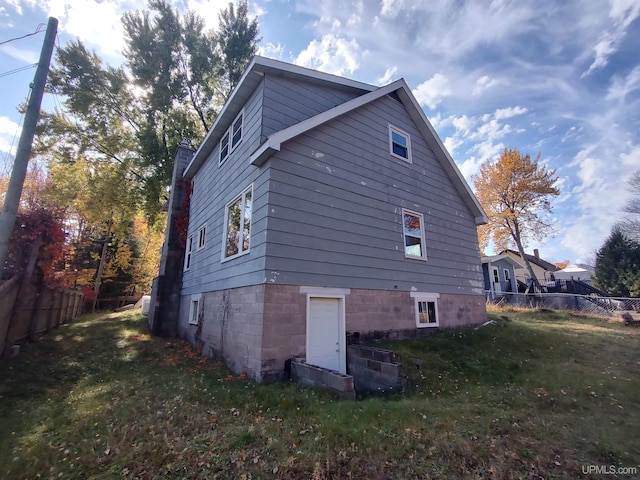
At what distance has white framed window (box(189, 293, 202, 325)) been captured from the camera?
10956 mm

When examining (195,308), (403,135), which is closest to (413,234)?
(403,135)

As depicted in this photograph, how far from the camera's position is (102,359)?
8.88 m

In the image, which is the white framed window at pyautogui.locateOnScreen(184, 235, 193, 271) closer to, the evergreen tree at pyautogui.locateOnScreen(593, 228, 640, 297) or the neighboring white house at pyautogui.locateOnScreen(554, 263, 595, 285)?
the evergreen tree at pyautogui.locateOnScreen(593, 228, 640, 297)

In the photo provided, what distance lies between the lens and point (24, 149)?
21.2ft

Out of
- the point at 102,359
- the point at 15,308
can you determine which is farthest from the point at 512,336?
the point at 15,308

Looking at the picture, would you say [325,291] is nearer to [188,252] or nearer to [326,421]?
[326,421]

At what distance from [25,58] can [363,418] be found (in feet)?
36.4

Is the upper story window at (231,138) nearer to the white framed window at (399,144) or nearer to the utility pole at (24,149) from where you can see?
the utility pole at (24,149)

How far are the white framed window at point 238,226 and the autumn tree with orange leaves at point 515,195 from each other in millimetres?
25364

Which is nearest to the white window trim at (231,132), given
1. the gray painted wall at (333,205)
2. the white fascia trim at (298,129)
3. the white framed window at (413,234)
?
the gray painted wall at (333,205)

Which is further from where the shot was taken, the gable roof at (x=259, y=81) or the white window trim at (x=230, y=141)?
the white window trim at (x=230, y=141)

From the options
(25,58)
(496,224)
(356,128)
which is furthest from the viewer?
(496,224)

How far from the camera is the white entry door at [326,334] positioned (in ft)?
24.2

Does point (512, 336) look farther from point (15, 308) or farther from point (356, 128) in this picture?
point (15, 308)
